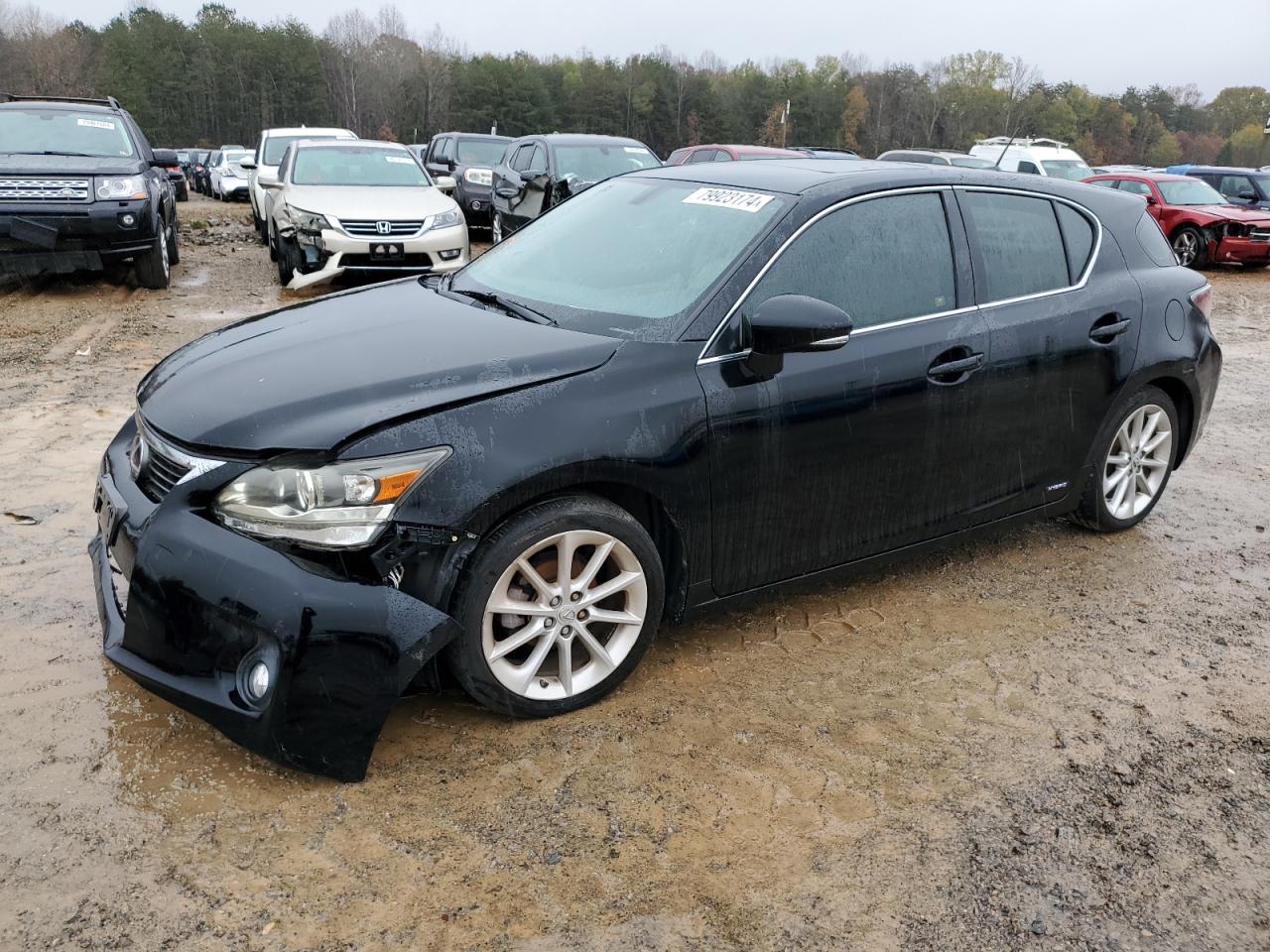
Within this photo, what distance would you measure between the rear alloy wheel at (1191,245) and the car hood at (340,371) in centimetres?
1655

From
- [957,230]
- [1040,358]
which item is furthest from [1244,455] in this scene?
[957,230]

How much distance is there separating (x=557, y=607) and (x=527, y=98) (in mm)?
88197

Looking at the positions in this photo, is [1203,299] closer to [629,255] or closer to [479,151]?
[629,255]

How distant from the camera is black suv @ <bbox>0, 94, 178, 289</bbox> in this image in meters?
9.24

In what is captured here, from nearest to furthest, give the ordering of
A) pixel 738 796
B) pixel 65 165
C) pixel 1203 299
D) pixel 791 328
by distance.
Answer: pixel 738 796, pixel 791 328, pixel 1203 299, pixel 65 165

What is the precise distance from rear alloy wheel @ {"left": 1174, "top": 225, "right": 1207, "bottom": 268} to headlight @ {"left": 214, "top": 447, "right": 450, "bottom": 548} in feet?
56.7

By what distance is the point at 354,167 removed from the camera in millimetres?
11430

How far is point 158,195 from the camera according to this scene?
34.6 ft

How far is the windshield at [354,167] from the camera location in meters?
11.2

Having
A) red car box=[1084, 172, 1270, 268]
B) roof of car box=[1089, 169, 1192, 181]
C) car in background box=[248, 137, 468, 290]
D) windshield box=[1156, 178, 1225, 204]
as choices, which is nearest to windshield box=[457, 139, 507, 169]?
car in background box=[248, 137, 468, 290]

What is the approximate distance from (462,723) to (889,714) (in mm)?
1341

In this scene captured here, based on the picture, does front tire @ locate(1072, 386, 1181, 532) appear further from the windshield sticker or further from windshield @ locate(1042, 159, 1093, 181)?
windshield @ locate(1042, 159, 1093, 181)

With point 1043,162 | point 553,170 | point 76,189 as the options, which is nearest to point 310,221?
point 76,189

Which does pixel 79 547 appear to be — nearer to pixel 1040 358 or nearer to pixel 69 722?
pixel 69 722
